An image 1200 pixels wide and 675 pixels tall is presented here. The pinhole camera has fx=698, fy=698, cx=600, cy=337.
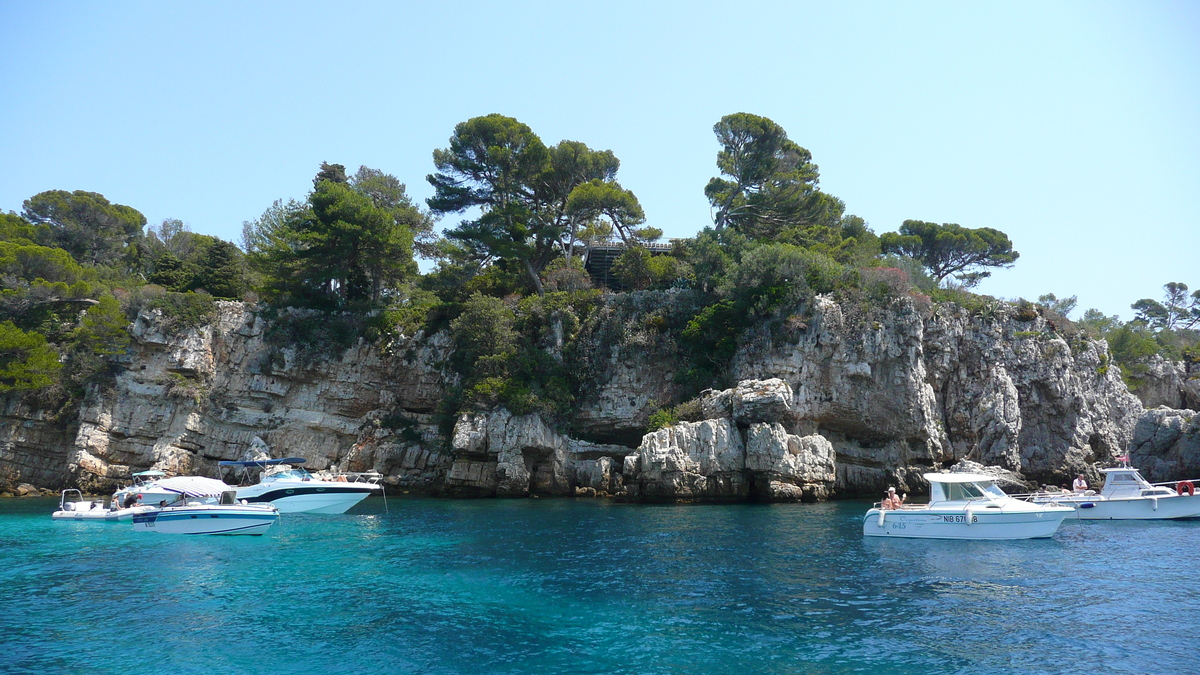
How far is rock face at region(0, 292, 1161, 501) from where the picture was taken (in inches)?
1447

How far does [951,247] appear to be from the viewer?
62.9 meters

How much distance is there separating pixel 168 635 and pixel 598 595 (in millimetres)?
9494

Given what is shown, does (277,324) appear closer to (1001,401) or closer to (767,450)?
(767,450)

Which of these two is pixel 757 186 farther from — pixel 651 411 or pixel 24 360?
pixel 24 360

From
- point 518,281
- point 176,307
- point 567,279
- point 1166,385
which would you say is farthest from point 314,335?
point 1166,385

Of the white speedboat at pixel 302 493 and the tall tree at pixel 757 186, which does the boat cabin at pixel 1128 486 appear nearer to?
the tall tree at pixel 757 186

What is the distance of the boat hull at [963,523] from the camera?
2505 cm

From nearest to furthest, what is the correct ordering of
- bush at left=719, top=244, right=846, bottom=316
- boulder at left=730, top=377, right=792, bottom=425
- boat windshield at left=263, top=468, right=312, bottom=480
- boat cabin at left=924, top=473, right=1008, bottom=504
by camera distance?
boat cabin at left=924, top=473, right=1008, bottom=504, boat windshield at left=263, top=468, right=312, bottom=480, boulder at left=730, top=377, right=792, bottom=425, bush at left=719, top=244, right=846, bottom=316

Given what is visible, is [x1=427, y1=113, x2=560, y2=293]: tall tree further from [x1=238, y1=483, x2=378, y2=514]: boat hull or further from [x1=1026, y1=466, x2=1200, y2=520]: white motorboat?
[x1=1026, y1=466, x2=1200, y2=520]: white motorboat

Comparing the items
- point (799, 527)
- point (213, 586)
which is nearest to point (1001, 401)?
point (799, 527)

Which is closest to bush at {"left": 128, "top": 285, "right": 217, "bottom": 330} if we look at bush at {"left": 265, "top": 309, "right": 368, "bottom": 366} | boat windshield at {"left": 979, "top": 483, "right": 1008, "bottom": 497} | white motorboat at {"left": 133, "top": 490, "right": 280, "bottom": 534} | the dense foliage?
the dense foliage

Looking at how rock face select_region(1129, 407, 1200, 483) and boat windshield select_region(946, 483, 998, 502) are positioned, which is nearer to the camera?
boat windshield select_region(946, 483, 998, 502)

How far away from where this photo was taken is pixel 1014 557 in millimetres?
22125

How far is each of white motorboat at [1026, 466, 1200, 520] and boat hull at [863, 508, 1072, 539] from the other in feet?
14.4
